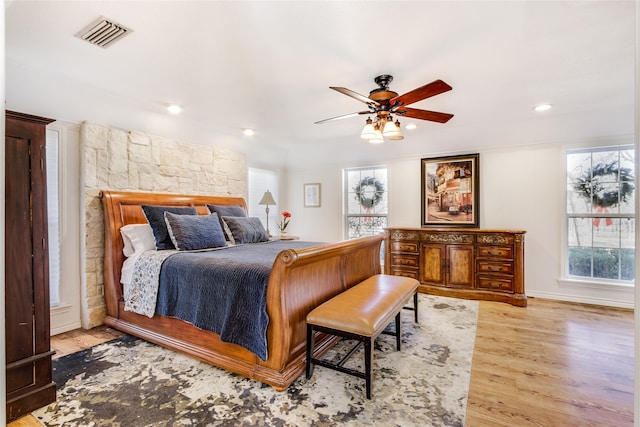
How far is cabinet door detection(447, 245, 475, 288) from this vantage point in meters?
4.14

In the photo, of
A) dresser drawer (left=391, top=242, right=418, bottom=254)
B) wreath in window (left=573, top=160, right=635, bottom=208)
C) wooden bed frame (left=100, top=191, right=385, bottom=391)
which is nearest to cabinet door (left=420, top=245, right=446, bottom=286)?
dresser drawer (left=391, top=242, right=418, bottom=254)

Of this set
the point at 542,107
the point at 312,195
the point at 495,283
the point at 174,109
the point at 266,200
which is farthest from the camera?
the point at 312,195

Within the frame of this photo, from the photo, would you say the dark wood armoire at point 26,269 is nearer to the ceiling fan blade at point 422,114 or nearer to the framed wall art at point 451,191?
the ceiling fan blade at point 422,114

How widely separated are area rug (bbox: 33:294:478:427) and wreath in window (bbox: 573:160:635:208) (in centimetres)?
292

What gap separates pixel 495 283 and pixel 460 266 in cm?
46

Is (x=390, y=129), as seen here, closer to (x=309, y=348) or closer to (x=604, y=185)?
(x=309, y=348)

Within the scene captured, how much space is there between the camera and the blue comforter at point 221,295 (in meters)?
2.08

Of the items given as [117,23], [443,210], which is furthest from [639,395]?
[443,210]

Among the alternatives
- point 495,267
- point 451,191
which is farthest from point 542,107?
point 495,267

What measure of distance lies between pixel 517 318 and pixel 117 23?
14.9 ft

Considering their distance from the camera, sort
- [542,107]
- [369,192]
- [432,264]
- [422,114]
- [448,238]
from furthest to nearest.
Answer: [369,192] < [432,264] < [448,238] < [542,107] < [422,114]

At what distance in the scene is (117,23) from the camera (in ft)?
6.49

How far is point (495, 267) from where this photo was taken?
4008 mm

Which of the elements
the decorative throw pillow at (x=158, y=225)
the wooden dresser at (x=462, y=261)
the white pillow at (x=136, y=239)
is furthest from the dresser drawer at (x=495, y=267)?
the white pillow at (x=136, y=239)
